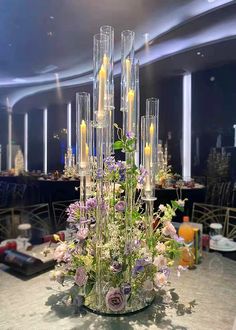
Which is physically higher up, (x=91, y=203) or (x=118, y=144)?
(x=118, y=144)

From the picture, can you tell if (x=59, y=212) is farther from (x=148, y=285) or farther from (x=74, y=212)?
(x=148, y=285)

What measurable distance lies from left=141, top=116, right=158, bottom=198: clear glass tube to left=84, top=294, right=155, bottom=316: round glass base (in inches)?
14.0

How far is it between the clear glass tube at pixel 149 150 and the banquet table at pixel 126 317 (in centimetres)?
40

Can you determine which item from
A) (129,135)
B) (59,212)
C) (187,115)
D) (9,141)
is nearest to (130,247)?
(129,135)

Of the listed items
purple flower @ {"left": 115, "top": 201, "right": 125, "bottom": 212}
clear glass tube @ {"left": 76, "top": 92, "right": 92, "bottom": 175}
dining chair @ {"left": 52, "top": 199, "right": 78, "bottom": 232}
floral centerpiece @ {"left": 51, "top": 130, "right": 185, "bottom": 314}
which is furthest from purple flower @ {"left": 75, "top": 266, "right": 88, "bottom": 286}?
dining chair @ {"left": 52, "top": 199, "right": 78, "bottom": 232}

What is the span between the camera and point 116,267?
2.82 feet

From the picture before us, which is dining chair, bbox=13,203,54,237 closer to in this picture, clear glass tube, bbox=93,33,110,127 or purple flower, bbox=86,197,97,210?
purple flower, bbox=86,197,97,210

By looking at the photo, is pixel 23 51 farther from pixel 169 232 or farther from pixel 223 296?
pixel 223 296

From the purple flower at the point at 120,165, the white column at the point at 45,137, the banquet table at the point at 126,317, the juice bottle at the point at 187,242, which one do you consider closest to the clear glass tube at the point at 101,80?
the purple flower at the point at 120,165

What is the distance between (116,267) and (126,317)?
166 millimetres

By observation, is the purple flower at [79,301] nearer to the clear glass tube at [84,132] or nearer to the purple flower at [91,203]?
the purple flower at [91,203]

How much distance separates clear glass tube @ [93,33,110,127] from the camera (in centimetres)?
87

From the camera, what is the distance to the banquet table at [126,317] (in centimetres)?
83

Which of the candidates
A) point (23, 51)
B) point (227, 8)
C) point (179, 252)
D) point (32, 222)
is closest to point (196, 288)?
point (179, 252)
